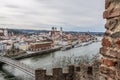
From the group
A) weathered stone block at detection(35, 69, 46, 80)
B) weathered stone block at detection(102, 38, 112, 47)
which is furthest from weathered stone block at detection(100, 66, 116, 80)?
weathered stone block at detection(35, 69, 46, 80)

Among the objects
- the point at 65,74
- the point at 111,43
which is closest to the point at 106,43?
the point at 111,43

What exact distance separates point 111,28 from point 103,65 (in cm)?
33

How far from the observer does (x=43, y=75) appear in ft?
25.8

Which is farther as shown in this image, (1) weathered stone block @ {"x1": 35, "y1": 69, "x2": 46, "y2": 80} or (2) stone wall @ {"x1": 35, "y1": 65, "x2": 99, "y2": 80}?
(1) weathered stone block @ {"x1": 35, "y1": 69, "x2": 46, "y2": 80}

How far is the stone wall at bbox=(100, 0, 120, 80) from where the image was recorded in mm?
2008

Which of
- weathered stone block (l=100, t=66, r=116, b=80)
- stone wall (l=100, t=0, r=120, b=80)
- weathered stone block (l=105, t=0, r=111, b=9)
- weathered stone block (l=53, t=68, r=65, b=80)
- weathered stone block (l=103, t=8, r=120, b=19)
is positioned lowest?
weathered stone block (l=53, t=68, r=65, b=80)

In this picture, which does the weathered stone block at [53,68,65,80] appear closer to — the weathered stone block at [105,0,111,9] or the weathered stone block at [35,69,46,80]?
the weathered stone block at [35,69,46,80]

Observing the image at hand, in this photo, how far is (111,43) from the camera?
2098 millimetres

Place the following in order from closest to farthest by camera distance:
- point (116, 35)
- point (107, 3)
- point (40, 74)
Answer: point (116, 35), point (107, 3), point (40, 74)

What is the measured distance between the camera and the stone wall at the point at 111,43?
6.59 ft

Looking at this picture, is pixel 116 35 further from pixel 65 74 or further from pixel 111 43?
pixel 65 74

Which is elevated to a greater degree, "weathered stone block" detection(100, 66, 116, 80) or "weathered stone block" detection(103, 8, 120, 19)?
"weathered stone block" detection(103, 8, 120, 19)

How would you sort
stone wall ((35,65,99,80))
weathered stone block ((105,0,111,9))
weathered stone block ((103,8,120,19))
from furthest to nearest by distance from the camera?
stone wall ((35,65,99,80)) < weathered stone block ((105,0,111,9)) < weathered stone block ((103,8,120,19))

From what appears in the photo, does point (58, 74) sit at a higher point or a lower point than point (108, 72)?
lower
